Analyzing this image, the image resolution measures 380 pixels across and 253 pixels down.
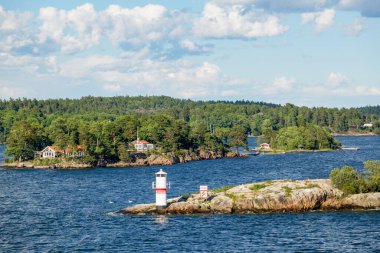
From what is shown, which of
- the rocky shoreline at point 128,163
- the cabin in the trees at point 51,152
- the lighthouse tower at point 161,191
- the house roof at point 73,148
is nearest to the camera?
the lighthouse tower at point 161,191

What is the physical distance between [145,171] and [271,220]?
285 ft

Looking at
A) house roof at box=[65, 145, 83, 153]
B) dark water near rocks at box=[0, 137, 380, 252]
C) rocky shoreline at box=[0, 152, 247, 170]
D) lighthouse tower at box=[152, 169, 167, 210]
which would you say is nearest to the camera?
dark water near rocks at box=[0, 137, 380, 252]

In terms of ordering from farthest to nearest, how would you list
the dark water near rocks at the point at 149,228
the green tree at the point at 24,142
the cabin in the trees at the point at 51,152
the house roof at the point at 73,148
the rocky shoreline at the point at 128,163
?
the cabin in the trees at the point at 51,152 < the green tree at the point at 24,142 < the house roof at the point at 73,148 < the rocky shoreline at the point at 128,163 < the dark water near rocks at the point at 149,228

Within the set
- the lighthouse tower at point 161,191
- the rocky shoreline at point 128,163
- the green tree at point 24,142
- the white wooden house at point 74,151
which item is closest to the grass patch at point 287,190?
the lighthouse tower at point 161,191

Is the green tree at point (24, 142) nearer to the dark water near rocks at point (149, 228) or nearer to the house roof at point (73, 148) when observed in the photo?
the house roof at point (73, 148)

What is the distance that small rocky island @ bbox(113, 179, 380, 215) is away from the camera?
84312 mm

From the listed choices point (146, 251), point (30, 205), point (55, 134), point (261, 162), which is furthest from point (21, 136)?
point (146, 251)

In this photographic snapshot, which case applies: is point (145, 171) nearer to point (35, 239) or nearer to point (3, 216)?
point (3, 216)

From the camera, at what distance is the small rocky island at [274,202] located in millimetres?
84312

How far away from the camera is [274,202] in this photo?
277 feet

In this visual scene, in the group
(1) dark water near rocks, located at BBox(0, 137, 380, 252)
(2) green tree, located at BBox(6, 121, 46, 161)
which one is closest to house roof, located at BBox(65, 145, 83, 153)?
(2) green tree, located at BBox(6, 121, 46, 161)

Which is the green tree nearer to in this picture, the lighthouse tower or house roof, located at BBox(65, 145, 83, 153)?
house roof, located at BBox(65, 145, 83, 153)

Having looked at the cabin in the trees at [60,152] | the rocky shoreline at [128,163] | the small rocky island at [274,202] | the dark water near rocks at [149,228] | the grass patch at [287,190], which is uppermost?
the cabin in the trees at [60,152]

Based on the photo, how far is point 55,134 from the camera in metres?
190
